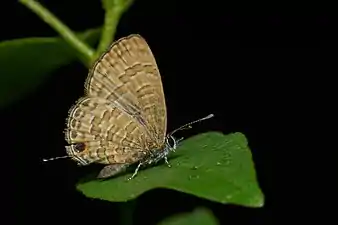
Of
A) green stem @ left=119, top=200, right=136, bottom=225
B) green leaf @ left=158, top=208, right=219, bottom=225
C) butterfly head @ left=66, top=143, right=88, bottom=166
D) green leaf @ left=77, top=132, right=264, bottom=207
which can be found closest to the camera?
green leaf @ left=77, top=132, right=264, bottom=207

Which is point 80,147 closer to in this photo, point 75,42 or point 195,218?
point 75,42

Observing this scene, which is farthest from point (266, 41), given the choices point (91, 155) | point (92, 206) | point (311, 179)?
point (91, 155)

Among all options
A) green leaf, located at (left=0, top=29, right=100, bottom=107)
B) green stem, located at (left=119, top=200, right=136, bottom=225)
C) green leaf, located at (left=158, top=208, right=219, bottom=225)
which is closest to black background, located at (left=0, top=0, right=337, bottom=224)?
green leaf, located at (left=158, top=208, right=219, bottom=225)

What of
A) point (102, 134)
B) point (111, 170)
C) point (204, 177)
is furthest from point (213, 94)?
point (204, 177)

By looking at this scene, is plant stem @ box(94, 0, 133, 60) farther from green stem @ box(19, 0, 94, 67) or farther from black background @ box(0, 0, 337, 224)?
black background @ box(0, 0, 337, 224)

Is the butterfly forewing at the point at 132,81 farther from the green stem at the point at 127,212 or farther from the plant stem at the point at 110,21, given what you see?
the green stem at the point at 127,212

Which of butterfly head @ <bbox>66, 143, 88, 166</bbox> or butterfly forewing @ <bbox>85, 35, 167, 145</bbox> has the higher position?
butterfly forewing @ <bbox>85, 35, 167, 145</bbox>

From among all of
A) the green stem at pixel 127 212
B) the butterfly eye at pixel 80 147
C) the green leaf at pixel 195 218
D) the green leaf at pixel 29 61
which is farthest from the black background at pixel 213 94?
the green stem at pixel 127 212
